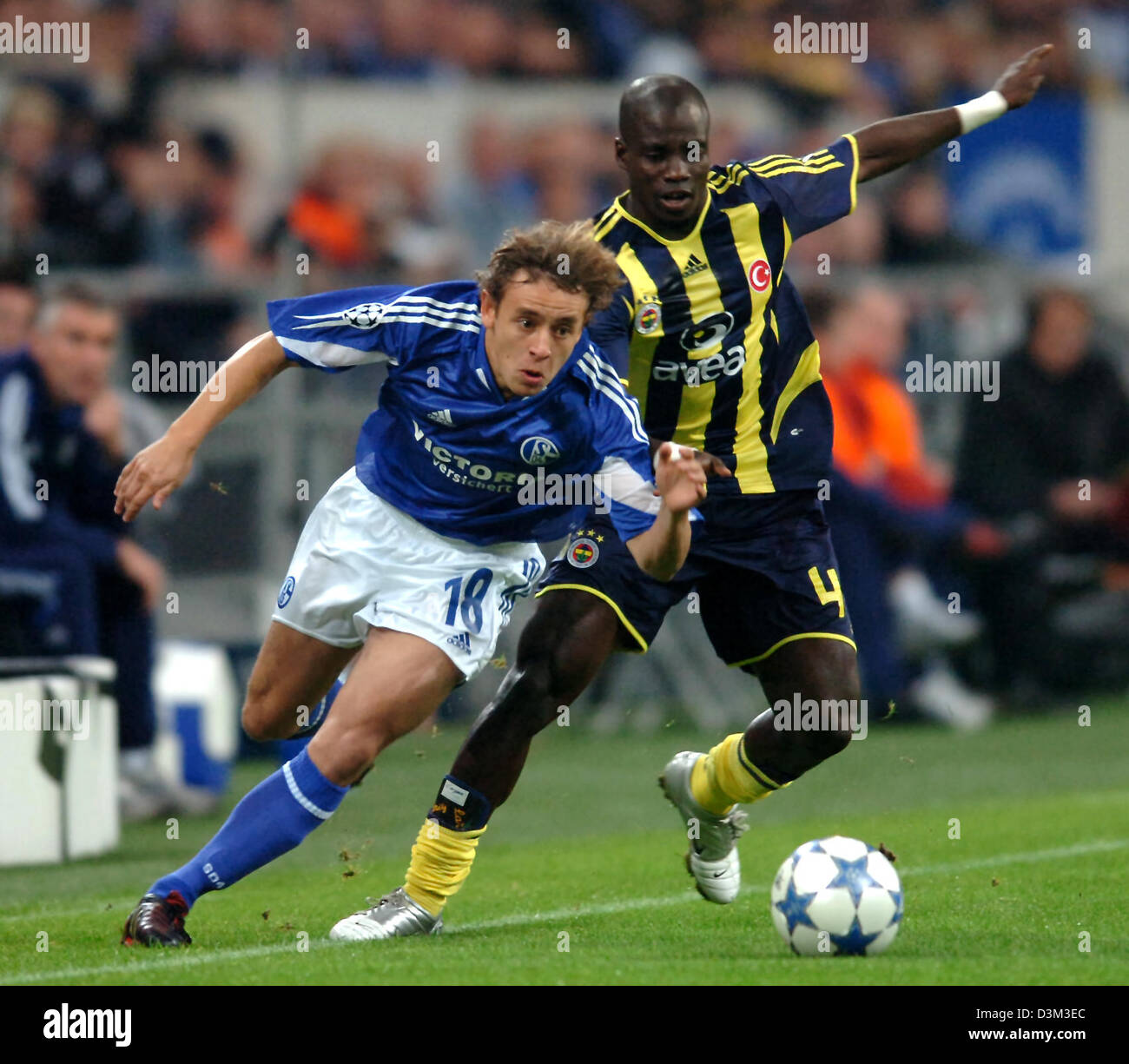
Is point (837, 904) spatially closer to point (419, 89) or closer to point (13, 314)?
point (13, 314)

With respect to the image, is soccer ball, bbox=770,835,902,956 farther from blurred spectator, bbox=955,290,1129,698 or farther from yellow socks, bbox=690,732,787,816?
blurred spectator, bbox=955,290,1129,698

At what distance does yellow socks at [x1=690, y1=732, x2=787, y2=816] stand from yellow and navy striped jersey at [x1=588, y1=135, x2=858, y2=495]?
0.88m

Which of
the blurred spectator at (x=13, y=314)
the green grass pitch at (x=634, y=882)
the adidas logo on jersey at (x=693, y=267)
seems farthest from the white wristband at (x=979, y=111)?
the blurred spectator at (x=13, y=314)

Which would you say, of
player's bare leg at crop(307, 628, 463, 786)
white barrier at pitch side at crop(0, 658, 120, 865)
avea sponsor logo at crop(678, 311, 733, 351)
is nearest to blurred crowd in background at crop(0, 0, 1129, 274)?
white barrier at pitch side at crop(0, 658, 120, 865)

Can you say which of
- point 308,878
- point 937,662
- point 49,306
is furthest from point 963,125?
point 937,662

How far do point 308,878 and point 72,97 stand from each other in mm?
7491

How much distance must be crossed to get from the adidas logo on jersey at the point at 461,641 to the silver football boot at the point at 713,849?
1.22 metres

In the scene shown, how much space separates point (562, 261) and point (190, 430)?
44.8 inches

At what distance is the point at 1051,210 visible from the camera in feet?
52.1

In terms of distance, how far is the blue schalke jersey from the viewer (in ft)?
18.6

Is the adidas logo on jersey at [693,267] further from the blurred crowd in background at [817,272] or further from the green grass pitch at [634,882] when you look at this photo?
the blurred crowd in background at [817,272]

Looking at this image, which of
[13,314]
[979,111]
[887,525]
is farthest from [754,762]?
[887,525]

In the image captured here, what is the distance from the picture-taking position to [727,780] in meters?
6.41

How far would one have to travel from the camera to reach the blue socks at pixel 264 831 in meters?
5.47
